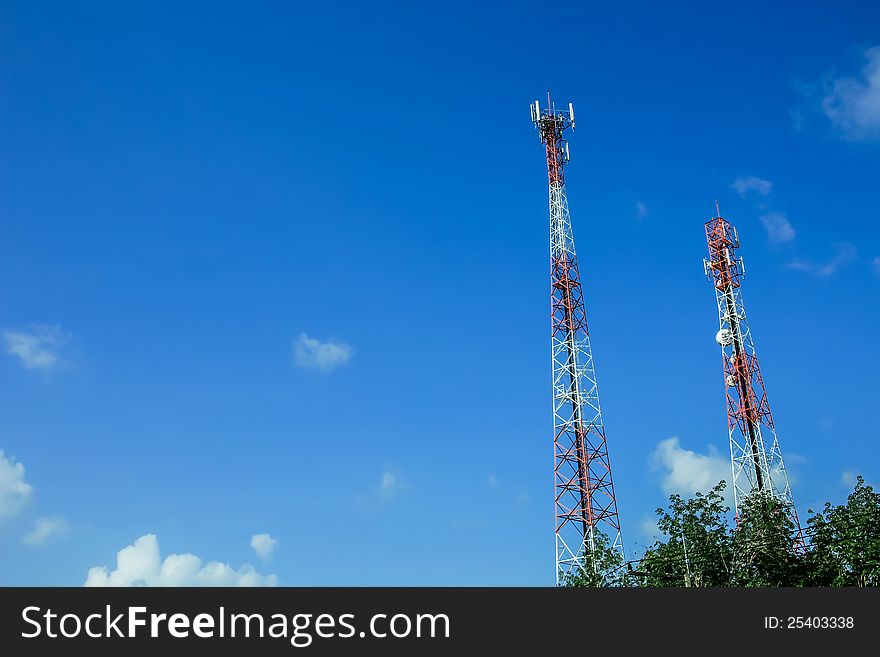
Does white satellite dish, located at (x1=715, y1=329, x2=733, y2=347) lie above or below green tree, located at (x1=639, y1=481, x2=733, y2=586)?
above

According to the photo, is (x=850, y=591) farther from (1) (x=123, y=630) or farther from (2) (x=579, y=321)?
(2) (x=579, y=321)

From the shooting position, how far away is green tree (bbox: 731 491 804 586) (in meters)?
27.4

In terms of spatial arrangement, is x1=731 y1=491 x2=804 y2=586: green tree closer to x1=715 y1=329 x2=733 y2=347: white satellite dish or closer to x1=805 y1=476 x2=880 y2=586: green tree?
x1=805 y1=476 x2=880 y2=586: green tree

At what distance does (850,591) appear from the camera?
1653 cm

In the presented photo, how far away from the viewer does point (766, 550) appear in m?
28.1

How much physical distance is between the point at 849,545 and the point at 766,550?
8.83 ft

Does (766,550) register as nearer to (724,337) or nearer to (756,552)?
(756,552)

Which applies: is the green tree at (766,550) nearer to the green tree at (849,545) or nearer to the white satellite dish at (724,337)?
the green tree at (849,545)

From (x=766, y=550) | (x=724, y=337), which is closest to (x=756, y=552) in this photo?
(x=766, y=550)

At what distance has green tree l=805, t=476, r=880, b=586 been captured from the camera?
2558cm

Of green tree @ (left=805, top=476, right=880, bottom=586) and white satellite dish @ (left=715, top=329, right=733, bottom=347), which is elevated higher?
white satellite dish @ (left=715, top=329, right=733, bottom=347)

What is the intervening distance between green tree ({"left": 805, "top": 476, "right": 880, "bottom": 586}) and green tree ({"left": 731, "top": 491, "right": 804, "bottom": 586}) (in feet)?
2.10

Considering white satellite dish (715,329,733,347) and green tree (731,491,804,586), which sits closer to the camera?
green tree (731,491,804,586)

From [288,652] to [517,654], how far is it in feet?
13.8
